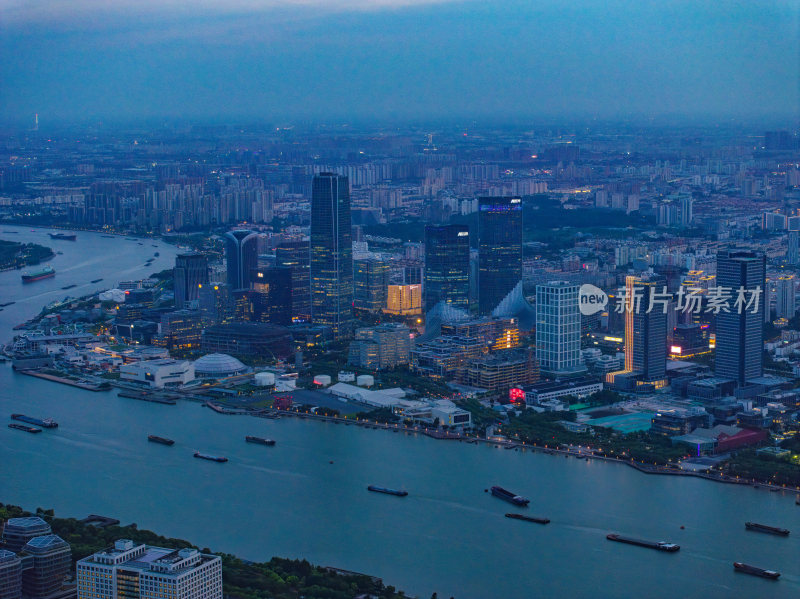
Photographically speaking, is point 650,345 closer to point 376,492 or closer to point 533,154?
point 376,492

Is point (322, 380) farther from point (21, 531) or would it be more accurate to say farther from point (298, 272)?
point (21, 531)

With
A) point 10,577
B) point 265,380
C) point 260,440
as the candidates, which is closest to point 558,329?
point 265,380

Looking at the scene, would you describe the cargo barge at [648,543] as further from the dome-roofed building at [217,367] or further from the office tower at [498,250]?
the office tower at [498,250]

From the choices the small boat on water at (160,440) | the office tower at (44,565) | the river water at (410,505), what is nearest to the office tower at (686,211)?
the river water at (410,505)

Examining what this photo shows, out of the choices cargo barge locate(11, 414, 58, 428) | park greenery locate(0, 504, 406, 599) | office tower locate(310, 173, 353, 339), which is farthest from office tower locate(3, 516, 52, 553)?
office tower locate(310, 173, 353, 339)

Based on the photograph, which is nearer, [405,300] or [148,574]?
[148,574]

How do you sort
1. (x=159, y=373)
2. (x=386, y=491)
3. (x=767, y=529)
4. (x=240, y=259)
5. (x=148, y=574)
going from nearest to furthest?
(x=148, y=574) → (x=767, y=529) → (x=386, y=491) → (x=159, y=373) → (x=240, y=259)
